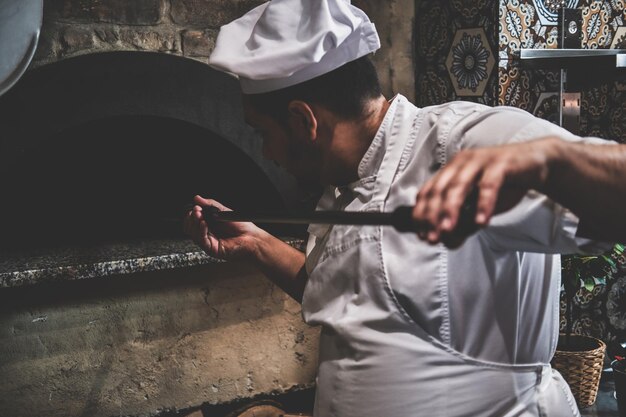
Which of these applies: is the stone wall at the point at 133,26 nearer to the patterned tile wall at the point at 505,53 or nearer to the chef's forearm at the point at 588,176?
the patterned tile wall at the point at 505,53

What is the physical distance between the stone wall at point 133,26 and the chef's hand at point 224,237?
884 millimetres

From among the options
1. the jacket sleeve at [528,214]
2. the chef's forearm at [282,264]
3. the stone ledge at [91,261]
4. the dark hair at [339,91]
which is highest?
the dark hair at [339,91]

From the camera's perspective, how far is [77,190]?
8.17 feet

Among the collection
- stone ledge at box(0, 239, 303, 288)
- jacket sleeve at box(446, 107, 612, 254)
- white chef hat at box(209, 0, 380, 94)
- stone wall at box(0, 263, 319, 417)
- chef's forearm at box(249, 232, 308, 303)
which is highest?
white chef hat at box(209, 0, 380, 94)

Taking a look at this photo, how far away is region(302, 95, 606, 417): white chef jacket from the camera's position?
3.77 feet

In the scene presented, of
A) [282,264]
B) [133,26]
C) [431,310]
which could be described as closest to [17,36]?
[133,26]

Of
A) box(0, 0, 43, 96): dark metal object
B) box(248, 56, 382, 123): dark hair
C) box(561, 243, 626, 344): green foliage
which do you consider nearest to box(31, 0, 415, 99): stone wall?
box(0, 0, 43, 96): dark metal object

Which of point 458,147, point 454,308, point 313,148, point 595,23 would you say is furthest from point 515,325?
point 595,23

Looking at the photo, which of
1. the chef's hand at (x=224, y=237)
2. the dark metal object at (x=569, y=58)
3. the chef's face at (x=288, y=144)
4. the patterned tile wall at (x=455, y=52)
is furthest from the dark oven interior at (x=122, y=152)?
the dark metal object at (x=569, y=58)

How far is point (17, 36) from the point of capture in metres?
2.11

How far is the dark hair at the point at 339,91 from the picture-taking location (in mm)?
1324

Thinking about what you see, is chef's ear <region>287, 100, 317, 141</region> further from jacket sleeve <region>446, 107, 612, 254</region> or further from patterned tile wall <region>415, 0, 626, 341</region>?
patterned tile wall <region>415, 0, 626, 341</region>

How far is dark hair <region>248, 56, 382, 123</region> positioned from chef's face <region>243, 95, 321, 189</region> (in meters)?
0.06

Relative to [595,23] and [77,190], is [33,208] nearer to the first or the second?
[77,190]
